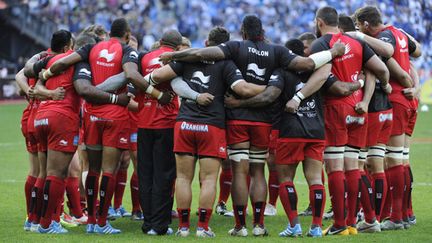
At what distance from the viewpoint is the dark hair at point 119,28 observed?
1095 cm

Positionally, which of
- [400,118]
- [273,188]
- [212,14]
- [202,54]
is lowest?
[212,14]

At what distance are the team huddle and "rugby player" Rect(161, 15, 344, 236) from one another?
0.01 m

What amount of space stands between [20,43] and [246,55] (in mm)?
32334

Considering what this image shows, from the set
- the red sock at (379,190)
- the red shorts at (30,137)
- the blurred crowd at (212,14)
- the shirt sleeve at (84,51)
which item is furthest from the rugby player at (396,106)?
the blurred crowd at (212,14)

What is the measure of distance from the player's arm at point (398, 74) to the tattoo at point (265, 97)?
169 centimetres

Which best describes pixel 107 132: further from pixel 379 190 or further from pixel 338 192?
pixel 379 190

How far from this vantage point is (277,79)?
33.6ft

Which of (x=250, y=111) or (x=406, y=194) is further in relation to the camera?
(x=406, y=194)

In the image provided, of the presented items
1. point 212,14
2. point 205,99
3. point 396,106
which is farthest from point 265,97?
point 212,14

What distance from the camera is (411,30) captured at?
42938mm

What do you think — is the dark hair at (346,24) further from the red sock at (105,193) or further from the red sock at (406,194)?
the red sock at (105,193)

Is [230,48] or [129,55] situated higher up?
[230,48]

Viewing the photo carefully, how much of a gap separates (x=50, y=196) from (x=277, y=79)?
2958mm

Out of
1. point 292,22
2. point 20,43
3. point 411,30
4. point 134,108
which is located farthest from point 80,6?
point 134,108
